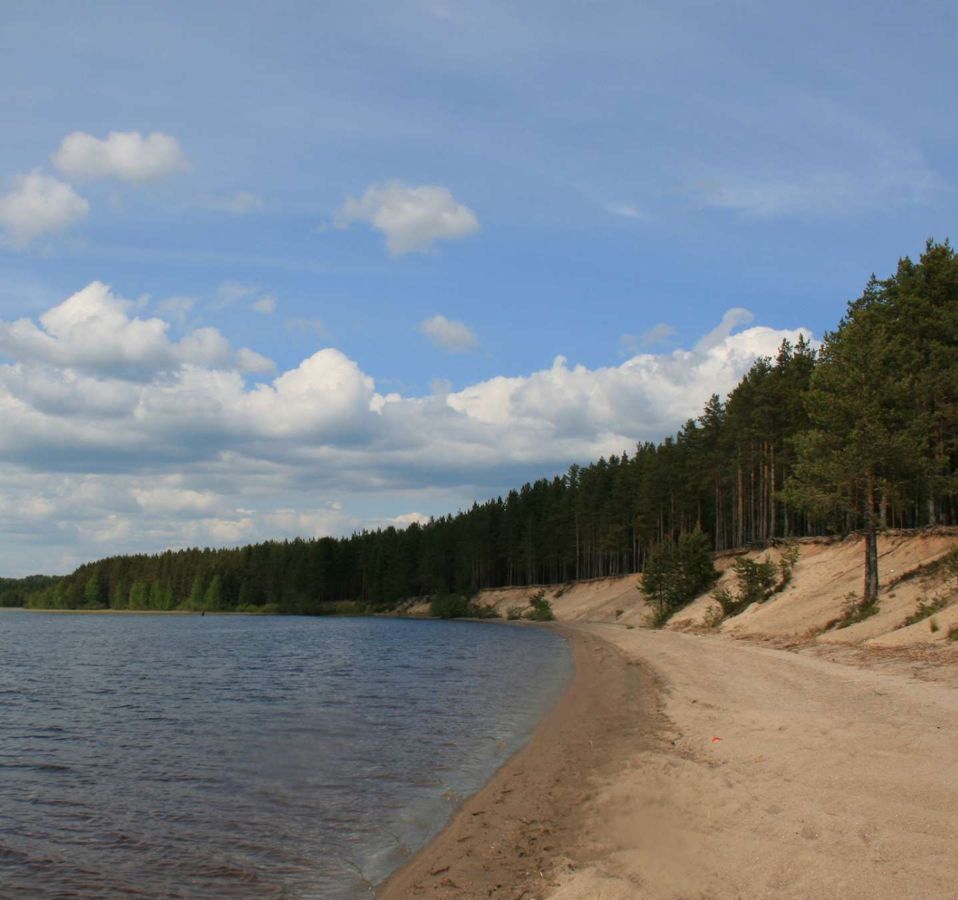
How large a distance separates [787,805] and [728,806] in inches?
32.4

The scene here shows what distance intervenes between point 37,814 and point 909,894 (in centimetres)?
1292

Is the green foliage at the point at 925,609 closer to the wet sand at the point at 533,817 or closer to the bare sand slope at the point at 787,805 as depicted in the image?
the bare sand slope at the point at 787,805

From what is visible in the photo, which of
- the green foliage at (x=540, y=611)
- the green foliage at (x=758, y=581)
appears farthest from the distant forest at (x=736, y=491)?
the green foliage at (x=540, y=611)

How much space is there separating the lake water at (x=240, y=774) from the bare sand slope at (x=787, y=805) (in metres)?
3.08

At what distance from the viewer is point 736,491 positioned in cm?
7519

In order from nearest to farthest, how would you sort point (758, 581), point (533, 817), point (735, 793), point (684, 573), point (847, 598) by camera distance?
point (735, 793) → point (533, 817) → point (847, 598) → point (758, 581) → point (684, 573)

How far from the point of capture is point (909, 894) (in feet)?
23.5

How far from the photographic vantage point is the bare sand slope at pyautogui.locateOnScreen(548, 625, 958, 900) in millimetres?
7957

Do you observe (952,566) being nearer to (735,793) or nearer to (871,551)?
(871,551)

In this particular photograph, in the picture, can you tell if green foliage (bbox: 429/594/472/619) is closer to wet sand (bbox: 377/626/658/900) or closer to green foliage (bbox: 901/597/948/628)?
green foliage (bbox: 901/597/948/628)

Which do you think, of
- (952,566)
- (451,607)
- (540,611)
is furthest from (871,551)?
Result: (451,607)

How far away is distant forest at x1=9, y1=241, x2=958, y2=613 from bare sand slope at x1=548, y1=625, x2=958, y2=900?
65.5ft

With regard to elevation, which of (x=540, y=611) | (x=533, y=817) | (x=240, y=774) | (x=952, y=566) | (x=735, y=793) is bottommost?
(x=540, y=611)

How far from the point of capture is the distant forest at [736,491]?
37.2 m
